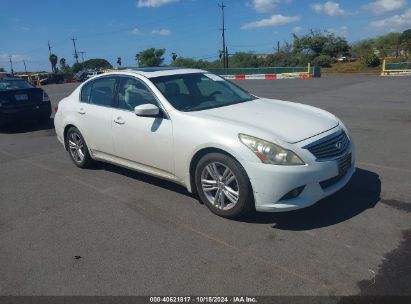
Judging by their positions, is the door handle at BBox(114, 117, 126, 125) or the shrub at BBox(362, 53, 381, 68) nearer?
the door handle at BBox(114, 117, 126, 125)

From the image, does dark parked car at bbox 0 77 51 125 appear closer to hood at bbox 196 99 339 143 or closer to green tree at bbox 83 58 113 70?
hood at bbox 196 99 339 143

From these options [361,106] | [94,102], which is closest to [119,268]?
[94,102]

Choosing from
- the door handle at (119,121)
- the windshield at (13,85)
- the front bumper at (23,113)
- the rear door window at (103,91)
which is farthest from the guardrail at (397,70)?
the door handle at (119,121)

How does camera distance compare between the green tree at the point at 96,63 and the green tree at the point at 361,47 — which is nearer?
the green tree at the point at 361,47

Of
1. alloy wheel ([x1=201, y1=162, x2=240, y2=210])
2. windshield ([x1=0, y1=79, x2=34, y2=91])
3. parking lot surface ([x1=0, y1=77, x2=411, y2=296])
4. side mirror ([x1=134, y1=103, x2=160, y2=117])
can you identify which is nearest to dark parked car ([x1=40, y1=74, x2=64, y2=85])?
windshield ([x1=0, y1=79, x2=34, y2=91])

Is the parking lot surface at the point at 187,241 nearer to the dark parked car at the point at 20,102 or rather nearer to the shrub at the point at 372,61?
the dark parked car at the point at 20,102

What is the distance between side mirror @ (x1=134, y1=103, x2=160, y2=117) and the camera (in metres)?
4.50

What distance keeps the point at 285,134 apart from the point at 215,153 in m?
0.73

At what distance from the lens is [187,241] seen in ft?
12.3

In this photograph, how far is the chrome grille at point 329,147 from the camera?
3879mm

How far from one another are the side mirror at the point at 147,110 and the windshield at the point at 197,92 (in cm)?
24

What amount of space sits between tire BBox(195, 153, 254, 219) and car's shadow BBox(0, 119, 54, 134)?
7924 millimetres

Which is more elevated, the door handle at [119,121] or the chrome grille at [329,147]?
the door handle at [119,121]

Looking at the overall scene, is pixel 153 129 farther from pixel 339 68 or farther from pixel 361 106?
pixel 339 68
